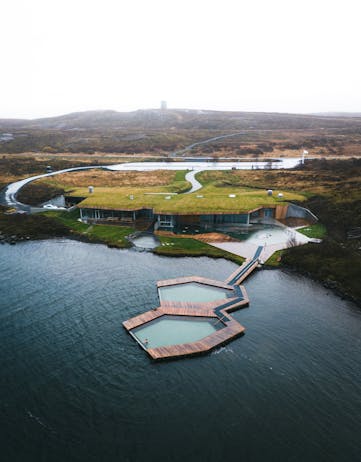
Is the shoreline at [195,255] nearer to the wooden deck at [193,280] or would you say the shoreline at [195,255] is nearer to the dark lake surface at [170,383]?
the dark lake surface at [170,383]

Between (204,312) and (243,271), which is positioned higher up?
(243,271)

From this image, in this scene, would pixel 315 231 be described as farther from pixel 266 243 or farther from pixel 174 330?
pixel 174 330

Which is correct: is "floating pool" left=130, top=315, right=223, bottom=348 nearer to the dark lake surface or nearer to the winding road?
the dark lake surface

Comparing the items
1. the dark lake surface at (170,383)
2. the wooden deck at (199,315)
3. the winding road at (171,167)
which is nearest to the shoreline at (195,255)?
the dark lake surface at (170,383)

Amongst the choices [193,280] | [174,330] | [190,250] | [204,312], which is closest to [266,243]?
[190,250]

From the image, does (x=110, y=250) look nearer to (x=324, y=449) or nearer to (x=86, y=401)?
(x=86, y=401)
